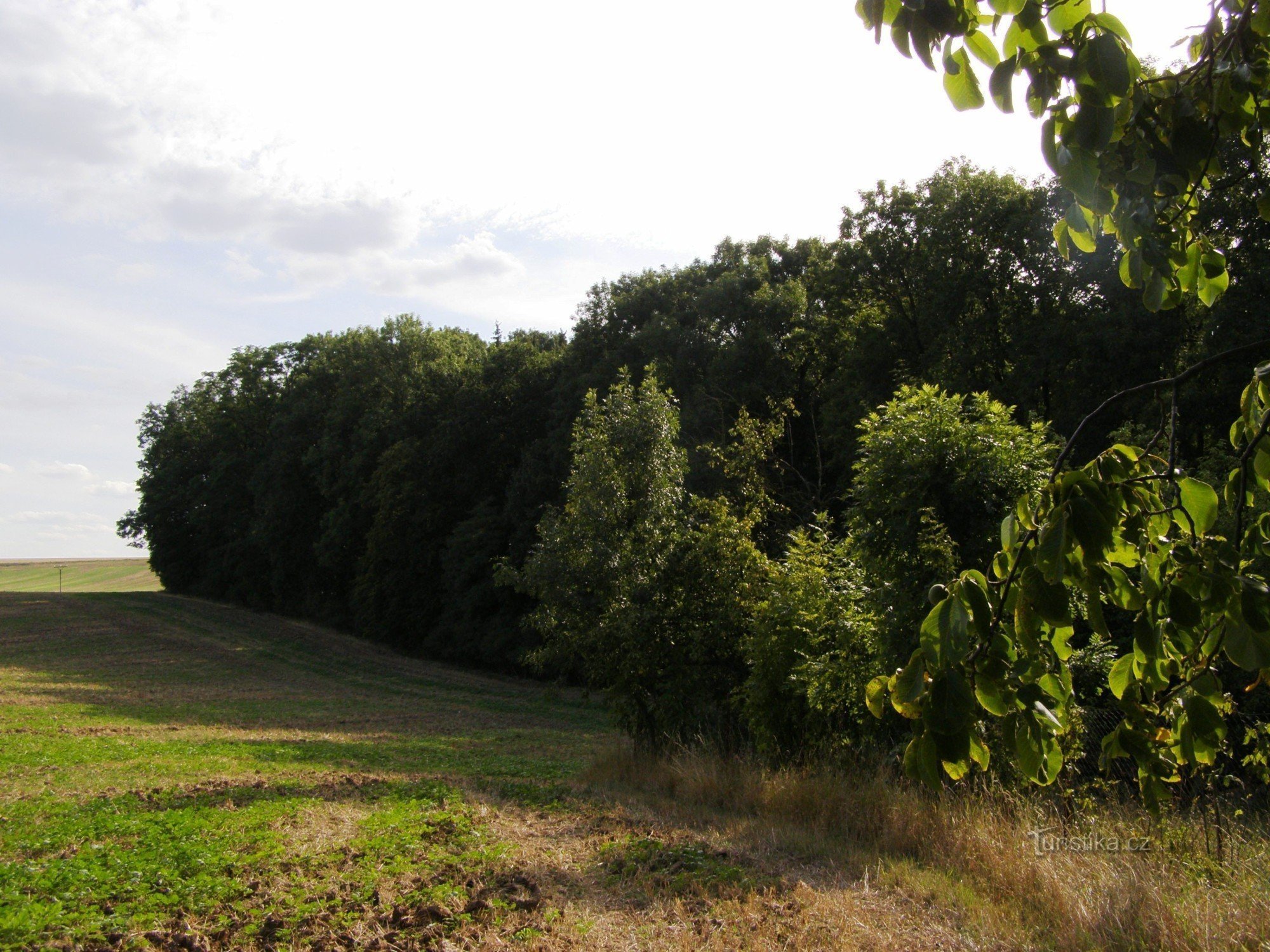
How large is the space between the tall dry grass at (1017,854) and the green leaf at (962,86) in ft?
16.0

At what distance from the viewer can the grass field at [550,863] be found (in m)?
5.77

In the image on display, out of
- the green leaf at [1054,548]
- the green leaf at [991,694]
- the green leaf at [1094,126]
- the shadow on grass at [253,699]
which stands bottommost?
the shadow on grass at [253,699]

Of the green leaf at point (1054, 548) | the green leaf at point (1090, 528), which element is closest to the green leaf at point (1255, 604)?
the green leaf at point (1090, 528)

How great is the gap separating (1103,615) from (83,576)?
10656 cm

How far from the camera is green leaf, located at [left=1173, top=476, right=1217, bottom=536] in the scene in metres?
1.70

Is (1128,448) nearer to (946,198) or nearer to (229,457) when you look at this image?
(946,198)

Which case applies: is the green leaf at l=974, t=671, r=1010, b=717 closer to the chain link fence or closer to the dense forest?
the dense forest

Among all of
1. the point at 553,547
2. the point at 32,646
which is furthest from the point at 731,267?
the point at 32,646

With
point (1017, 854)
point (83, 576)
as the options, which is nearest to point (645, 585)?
point (1017, 854)

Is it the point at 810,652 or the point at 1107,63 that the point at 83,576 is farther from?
the point at 1107,63

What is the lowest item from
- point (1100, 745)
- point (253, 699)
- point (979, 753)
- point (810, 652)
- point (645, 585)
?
point (253, 699)

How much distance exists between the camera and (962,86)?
1.83 metres

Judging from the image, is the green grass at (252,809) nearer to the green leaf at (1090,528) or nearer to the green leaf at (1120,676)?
the green leaf at (1120,676)

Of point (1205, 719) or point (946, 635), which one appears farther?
point (1205, 719)
